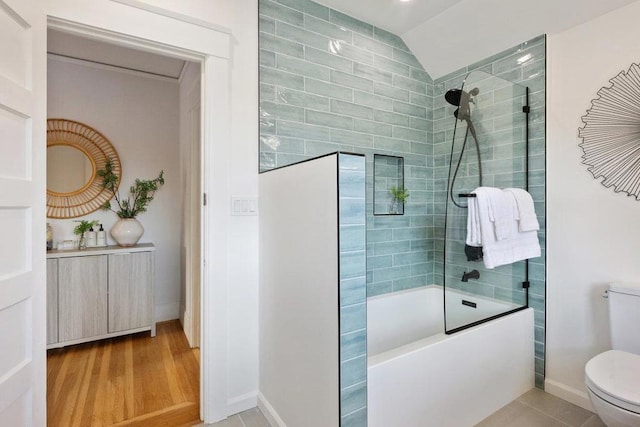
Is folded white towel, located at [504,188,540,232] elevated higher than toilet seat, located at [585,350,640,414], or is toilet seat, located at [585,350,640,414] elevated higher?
folded white towel, located at [504,188,540,232]

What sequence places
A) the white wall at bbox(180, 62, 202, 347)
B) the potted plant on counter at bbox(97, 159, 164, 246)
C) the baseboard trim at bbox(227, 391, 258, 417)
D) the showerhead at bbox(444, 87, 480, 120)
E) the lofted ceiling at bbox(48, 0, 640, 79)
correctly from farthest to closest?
the potted plant on counter at bbox(97, 159, 164, 246) → the white wall at bbox(180, 62, 202, 347) → the showerhead at bbox(444, 87, 480, 120) → the lofted ceiling at bbox(48, 0, 640, 79) → the baseboard trim at bbox(227, 391, 258, 417)

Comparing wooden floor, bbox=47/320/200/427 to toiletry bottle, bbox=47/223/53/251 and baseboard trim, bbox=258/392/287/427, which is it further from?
toiletry bottle, bbox=47/223/53/251

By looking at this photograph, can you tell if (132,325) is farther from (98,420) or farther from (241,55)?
(241,55)

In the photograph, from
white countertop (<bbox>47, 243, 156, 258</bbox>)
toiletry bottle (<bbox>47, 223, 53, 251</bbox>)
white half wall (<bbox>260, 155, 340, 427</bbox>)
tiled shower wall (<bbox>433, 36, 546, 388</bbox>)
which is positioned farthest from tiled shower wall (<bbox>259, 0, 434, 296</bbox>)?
toiletry bottle (<bbox>47, 223, 53, 251</bbox>)

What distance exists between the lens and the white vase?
117 inches

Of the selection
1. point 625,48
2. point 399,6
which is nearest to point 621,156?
point 625,48

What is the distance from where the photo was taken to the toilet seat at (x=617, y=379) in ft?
4.38

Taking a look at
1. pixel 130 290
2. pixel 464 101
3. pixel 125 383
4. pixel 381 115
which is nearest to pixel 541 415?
pixel 464 101

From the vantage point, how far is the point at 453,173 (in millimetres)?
2307

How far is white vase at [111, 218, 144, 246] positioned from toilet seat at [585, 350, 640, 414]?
11.3 feet

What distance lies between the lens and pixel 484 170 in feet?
7.23

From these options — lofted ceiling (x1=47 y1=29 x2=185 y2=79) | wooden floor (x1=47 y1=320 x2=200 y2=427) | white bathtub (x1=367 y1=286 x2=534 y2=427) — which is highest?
lofted ceiling (x1=47 y1=29 x2=185 y2=79)

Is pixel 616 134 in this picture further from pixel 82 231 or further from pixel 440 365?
pixel 82 231

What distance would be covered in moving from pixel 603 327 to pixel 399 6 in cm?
252
